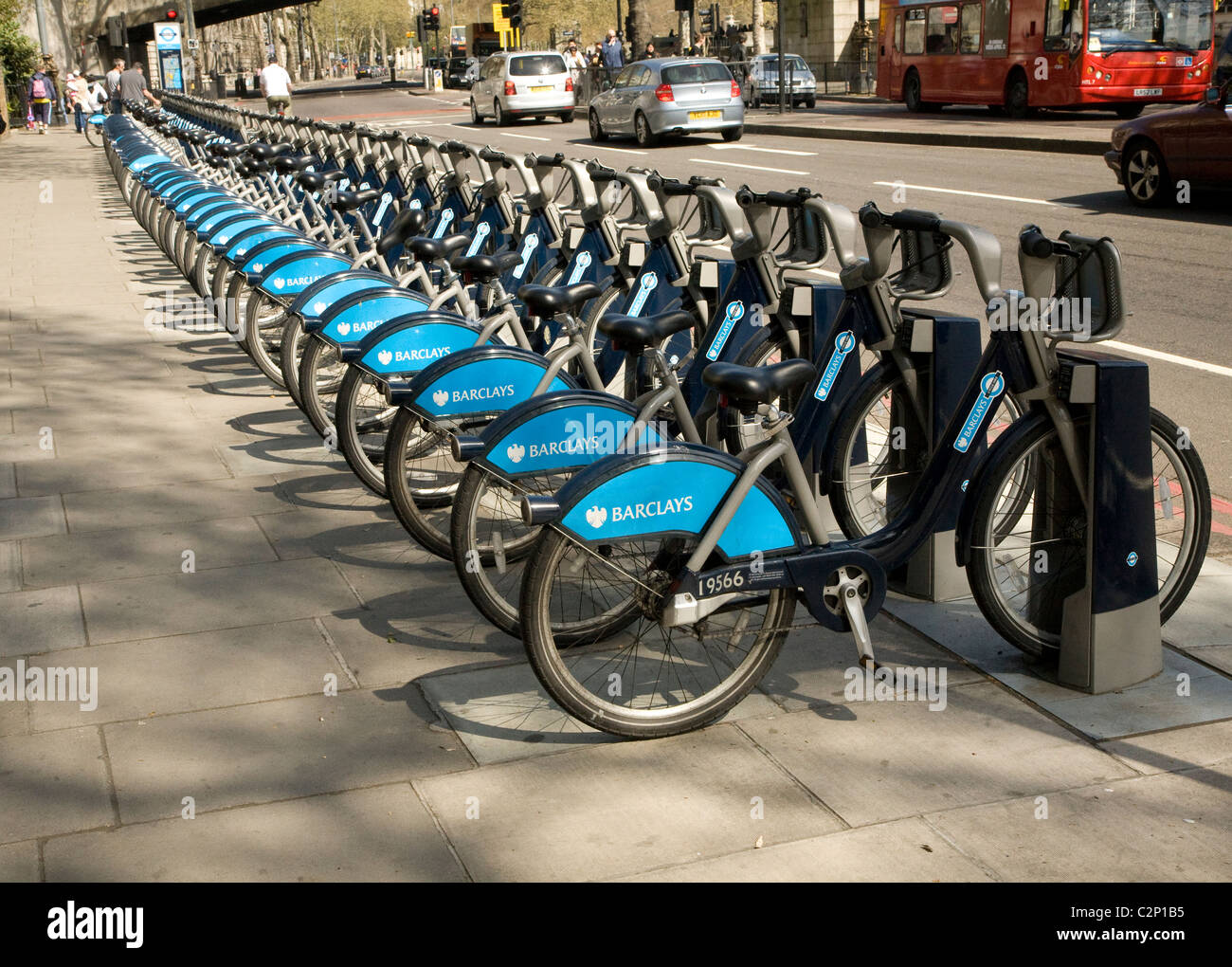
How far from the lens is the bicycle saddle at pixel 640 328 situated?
382 cm

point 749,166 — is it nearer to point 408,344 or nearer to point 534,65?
point 408,344

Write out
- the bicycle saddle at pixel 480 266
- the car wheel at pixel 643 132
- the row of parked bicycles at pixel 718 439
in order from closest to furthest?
the row of parked bicycles at pixel 718 439 → the bicycle saddle at pixel 480 266 → the car wheel at pixel 643 132

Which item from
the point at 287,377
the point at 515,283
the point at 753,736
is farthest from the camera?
the point at 515,283

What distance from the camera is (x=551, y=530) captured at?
334 centimetres

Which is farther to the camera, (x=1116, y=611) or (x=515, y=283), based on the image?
(x=515, y=283)

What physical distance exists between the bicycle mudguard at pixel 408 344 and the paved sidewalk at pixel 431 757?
66 cm

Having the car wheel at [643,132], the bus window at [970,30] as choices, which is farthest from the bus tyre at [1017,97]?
the car wheel at [643,132]

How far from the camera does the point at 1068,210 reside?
13.8m

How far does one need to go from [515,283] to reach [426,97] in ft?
174

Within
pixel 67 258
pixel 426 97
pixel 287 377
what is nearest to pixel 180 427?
pixel 287 377

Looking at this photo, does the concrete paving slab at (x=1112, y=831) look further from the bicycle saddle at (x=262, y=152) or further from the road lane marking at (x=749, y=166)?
the road lane marking at (x=749, y=166)
